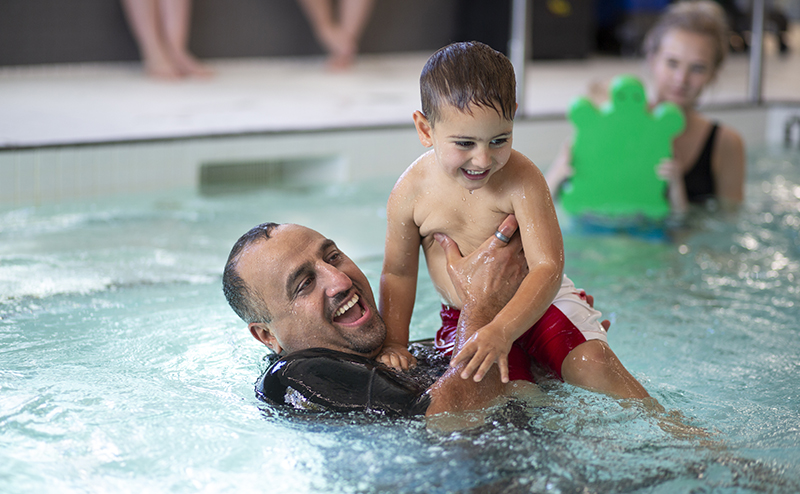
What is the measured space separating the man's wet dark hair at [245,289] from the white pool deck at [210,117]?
2710mm

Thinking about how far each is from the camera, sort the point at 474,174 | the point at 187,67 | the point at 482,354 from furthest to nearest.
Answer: the point at 187,67
the point at 474,174
the point at 482,354

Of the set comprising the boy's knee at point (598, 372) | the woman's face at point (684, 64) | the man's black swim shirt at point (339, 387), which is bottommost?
the boy's knee at point (598, 372)

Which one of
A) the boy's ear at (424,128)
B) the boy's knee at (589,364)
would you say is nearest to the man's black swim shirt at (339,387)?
the boy's knee at (589,364)

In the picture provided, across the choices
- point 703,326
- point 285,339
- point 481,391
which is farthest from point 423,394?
point 703,326

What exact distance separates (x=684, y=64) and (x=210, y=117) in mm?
2890

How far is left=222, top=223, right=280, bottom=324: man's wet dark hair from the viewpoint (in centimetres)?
198

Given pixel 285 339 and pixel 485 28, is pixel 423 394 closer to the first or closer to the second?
pixel 285 339

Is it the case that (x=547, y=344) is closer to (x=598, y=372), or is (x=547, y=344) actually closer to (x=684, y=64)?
(x=598, y=372)

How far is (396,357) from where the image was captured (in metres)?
2.04

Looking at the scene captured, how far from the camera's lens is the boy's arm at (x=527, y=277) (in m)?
1.75

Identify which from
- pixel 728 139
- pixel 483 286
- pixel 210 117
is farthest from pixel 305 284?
pixel 210 117

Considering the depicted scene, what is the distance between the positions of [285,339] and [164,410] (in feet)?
1.19

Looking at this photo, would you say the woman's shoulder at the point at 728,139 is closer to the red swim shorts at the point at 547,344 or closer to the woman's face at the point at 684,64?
the woman's face at the point at 684,64

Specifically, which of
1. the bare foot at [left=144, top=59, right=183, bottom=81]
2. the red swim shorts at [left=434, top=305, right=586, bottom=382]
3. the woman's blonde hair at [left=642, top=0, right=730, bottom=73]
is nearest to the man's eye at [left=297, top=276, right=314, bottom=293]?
the red swim shorts at [left=434, top=305, right=586, bottom=382]
